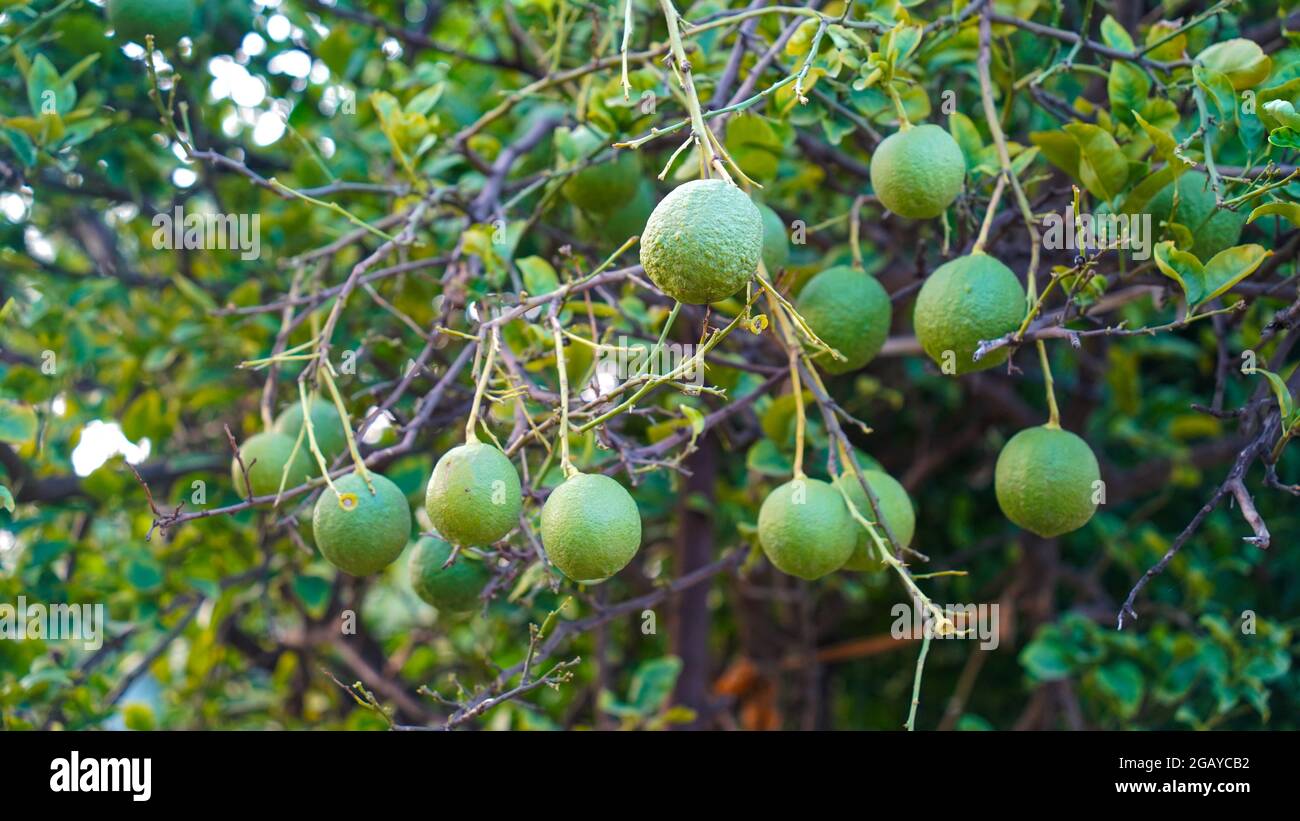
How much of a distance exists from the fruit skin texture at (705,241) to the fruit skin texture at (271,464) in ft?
2.06

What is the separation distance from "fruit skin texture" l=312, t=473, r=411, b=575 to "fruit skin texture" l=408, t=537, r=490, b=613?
5.2 inches

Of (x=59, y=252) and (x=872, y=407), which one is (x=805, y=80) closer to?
(x=872, y=407)

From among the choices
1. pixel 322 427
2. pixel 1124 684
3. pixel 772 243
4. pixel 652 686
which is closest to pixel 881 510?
pixel 772 243

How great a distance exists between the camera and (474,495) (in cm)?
98

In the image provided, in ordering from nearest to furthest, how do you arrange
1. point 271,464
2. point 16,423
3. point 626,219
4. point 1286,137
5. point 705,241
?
point 705,241 → point 1286,137 → point 271,464 → point 16,423 → point 626,219

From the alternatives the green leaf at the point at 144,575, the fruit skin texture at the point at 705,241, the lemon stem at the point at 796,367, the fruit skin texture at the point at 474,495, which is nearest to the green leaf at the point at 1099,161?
the lemon stem at the point at 796,367

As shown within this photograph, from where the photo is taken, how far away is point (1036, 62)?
158 centimetres

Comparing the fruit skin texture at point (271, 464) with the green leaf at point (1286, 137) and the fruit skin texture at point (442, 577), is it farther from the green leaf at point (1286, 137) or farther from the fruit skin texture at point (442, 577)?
the green leaf at point (1286, 137)

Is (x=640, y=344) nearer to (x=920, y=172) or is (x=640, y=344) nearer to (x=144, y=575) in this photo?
(x=920, y=172)

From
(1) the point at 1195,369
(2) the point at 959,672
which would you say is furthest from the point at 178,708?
(1) the point at 1195,369

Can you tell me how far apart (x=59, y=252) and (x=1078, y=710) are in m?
2.79

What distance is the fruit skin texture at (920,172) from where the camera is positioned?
112cm

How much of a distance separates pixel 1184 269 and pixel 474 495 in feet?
2.48

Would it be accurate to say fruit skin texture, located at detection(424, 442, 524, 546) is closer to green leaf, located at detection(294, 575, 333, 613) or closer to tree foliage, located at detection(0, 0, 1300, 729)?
tree foliage, located at detection(0, 0, 1300, 729)
